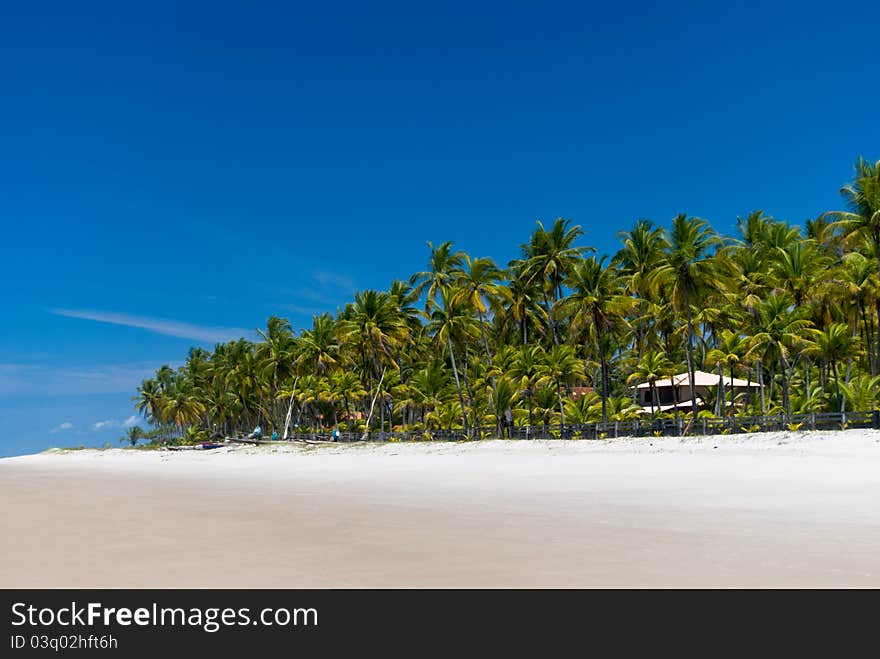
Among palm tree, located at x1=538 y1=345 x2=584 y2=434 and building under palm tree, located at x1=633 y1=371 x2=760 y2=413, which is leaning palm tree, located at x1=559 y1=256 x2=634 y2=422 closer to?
palm tree, located at x1=538 y1=345 x2=584 y2=434

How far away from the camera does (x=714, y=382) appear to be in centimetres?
5506

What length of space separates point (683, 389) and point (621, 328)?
52.2 feet

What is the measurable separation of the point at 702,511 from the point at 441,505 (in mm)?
5159

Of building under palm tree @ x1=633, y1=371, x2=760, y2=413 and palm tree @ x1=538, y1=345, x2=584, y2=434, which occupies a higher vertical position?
palm tree @ x1=538, y1=345, x2=584, y2=434

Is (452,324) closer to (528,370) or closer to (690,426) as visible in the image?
(528,370)

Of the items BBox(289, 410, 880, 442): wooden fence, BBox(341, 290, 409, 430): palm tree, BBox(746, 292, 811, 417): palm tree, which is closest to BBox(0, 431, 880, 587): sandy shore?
BBox(289, 410, 880, 442): wooden fence

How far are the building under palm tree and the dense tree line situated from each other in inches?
37.8

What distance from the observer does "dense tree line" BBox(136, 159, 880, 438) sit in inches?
1626

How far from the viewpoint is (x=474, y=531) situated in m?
10.1

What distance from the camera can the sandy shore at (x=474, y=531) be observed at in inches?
276

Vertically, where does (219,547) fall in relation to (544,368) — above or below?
below

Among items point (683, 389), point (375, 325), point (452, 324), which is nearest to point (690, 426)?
point (452, 324)
